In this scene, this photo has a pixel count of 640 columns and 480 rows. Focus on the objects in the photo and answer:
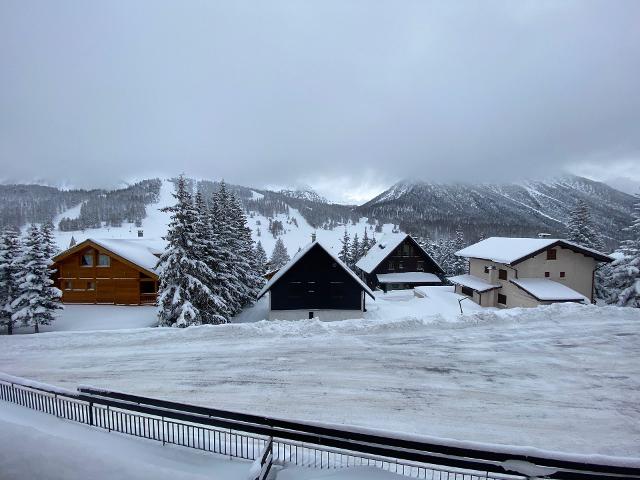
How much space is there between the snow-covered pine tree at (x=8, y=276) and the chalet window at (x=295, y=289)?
19388 millimetres

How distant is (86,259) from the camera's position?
3212 cm

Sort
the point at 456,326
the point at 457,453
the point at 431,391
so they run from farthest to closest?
the point at 456,326 < the point at 431,391 < the point at 457,453

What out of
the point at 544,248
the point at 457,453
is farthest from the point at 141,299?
the point at 544,248

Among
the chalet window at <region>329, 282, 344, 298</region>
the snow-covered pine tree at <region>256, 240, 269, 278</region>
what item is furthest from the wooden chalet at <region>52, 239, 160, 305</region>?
the chalet window at <region>329, 282, 344, 298</region>

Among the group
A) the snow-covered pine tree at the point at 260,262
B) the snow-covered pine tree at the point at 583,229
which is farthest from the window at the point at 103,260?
the snow-covered pine tree at the point at 583,229

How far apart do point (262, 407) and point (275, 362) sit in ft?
10.6

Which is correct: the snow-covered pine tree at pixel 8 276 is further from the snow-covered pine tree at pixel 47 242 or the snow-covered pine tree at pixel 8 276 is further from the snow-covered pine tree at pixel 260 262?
the snow-covered pine tree at pixel 260 262

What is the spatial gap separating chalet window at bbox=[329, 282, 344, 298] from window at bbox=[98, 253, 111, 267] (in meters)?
21.4

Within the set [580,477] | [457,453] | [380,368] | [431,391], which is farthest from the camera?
[380,368]

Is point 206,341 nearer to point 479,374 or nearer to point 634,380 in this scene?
point 479,374

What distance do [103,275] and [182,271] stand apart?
51.2 ft

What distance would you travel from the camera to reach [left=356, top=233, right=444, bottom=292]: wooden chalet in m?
45.1

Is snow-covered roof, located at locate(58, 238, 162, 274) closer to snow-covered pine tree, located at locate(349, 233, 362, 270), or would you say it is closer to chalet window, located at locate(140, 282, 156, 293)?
chalet window, located at locate(140, 282, 156, 293)

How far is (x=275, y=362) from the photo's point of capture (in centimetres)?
1262
